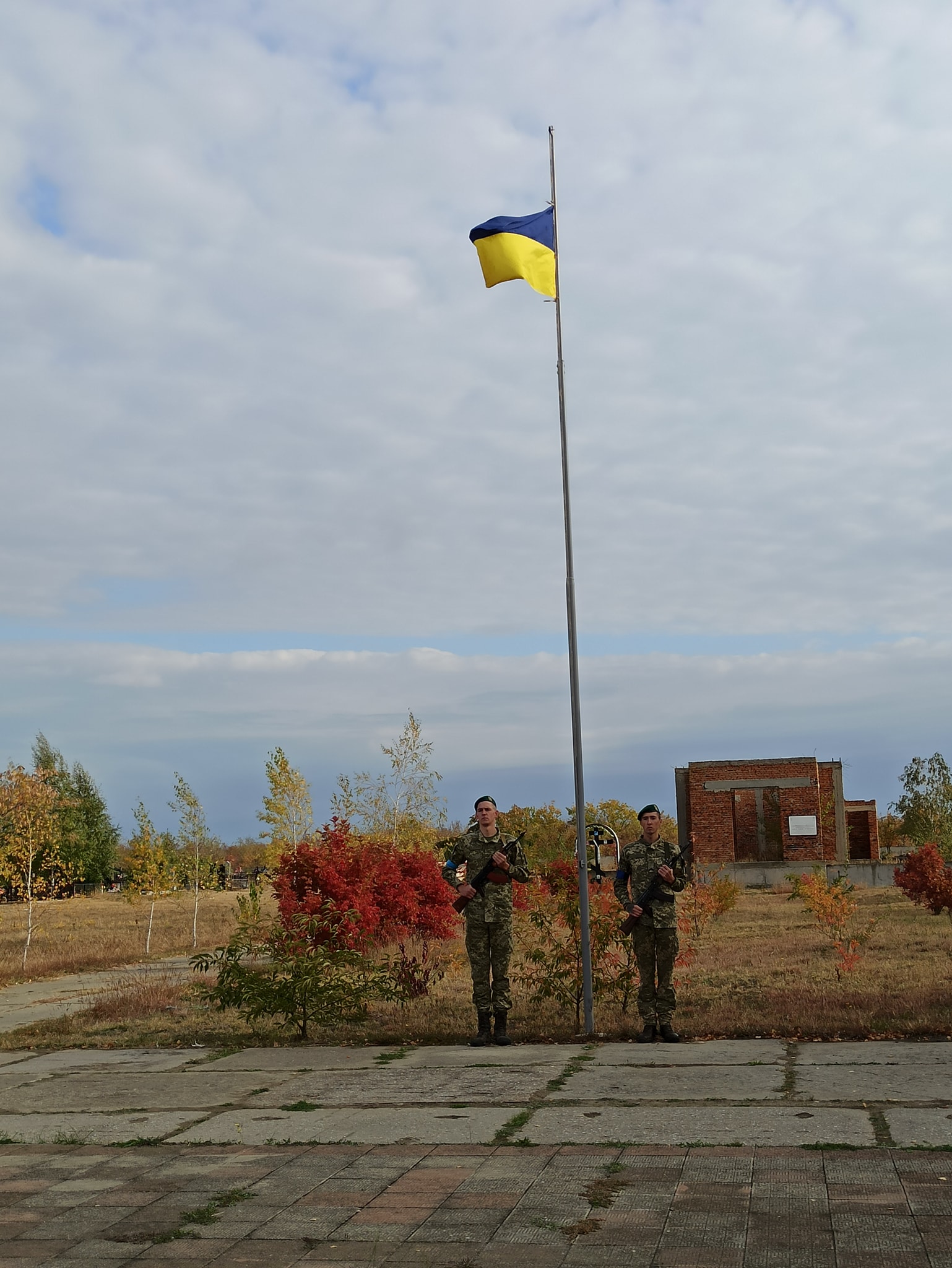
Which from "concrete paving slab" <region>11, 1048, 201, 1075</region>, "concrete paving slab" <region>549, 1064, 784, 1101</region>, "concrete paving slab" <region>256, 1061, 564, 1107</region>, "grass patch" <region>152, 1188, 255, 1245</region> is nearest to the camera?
"grass patch" <region>152, 1188, 255, 1245</region>

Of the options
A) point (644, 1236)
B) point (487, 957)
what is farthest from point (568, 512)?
point (644, 1236)

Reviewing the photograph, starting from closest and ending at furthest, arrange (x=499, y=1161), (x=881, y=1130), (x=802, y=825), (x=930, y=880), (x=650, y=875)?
(x=499, y=1161) < (x=881, y=1130) < (x=650, y=875) < (x=930, y=880) < (x=802, y=825)

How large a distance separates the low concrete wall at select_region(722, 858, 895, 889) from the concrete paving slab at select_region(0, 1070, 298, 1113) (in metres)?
36.0

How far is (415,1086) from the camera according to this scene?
7.43m

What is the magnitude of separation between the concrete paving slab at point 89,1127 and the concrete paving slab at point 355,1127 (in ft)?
0.65

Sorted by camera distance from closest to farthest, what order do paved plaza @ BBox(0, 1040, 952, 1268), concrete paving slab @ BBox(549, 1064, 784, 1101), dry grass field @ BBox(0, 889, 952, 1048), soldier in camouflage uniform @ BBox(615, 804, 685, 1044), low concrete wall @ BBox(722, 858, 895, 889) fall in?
1. paved plaza @ BBox(0, 1040, 952, 1268)
2. concrete paving slab @ BBox(549, 1064, 784, 1101)
3. soldier in camouflage uniform @ BBox(615, 804, 685, 1044)
4. dry grass field @ BBox(0, 889, 952, 1048)
5. low concrete wall @ BBox(722, 858, 895, 889)

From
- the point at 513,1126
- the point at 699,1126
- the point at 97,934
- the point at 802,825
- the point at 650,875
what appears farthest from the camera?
the point at 802,825

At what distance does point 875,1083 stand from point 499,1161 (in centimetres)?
269

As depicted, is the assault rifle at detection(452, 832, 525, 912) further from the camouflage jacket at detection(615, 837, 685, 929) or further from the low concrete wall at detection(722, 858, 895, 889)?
the low concrete wall at detection(722, 858, 895, 889)

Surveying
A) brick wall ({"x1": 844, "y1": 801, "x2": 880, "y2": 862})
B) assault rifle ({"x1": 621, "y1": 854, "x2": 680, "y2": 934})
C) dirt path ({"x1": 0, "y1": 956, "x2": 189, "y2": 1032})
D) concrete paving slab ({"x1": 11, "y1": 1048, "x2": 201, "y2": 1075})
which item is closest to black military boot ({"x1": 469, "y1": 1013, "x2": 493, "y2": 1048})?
assault rifle ({"x1": 621, "y1": 854, "x2": 680, "y2": 934})

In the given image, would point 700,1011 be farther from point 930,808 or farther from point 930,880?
point 930,808

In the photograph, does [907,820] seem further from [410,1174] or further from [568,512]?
[410,1174]

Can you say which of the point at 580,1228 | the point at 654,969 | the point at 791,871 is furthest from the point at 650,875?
the point at 791,871

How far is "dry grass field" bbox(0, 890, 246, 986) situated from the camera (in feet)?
64.0
